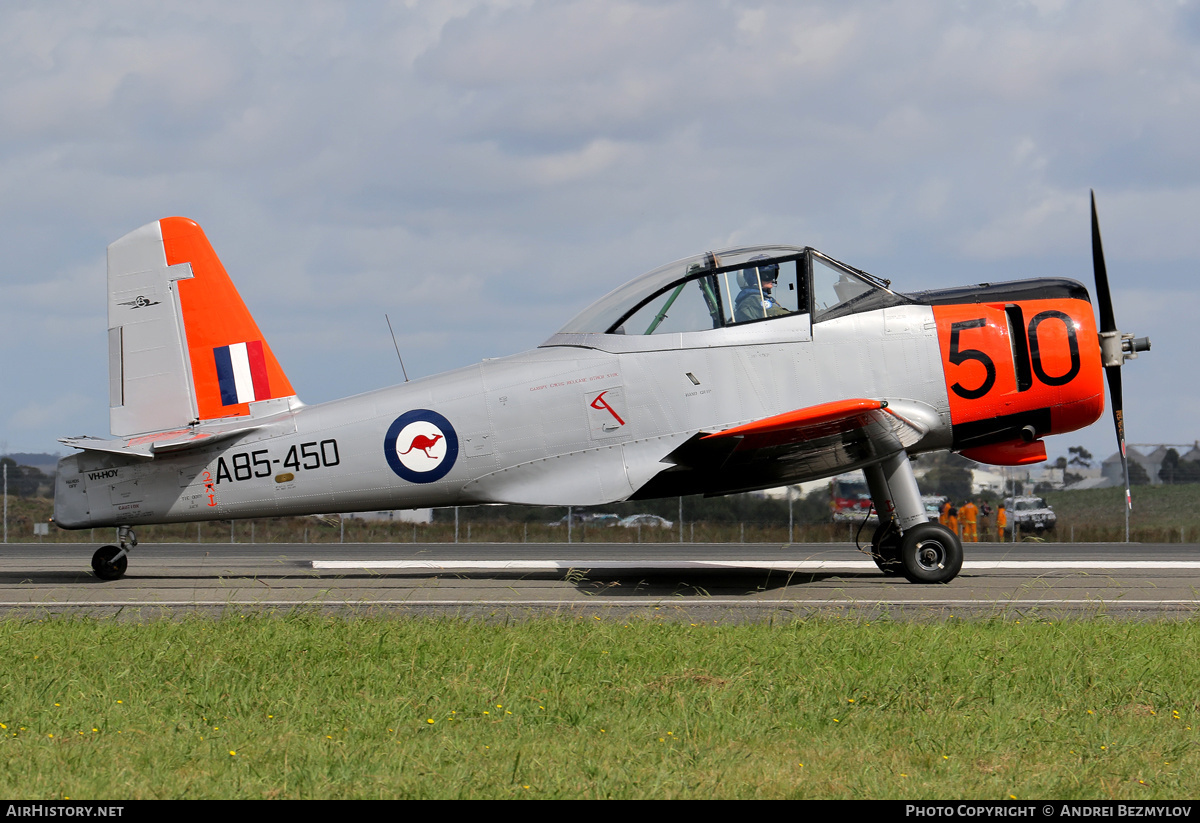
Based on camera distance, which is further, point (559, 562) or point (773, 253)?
point (559, 562)

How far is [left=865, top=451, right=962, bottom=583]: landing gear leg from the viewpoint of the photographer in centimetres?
1155

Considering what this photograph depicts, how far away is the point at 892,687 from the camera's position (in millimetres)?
5863

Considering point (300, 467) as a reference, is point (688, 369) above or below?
above

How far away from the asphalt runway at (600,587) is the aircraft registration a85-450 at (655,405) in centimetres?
99

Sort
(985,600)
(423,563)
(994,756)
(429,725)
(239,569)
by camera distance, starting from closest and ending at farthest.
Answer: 1. (994,756)
2. (429,725)
3. (985,600)
4. (239,569)
5. (423,563)

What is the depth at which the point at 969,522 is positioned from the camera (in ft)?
91.5

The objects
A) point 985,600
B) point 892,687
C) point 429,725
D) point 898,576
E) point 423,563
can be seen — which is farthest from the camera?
point 423,563

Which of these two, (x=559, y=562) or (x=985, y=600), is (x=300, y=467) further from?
(x=985, y=600)

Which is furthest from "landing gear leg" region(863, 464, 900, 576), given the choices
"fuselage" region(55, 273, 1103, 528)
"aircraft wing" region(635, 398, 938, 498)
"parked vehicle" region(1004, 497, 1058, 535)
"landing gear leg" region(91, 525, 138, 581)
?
"parked vehicle" region(1004, 497, 1058, 535)

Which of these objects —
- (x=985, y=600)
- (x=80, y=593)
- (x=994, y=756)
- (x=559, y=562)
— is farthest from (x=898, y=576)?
(x=80, y=593)

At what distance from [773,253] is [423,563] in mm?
8437

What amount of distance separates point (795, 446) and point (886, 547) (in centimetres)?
282

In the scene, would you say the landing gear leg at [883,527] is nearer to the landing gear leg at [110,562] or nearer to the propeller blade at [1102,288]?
the propeller blade at [1102,288]

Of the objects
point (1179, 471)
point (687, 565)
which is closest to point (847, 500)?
point (1179, 471)
